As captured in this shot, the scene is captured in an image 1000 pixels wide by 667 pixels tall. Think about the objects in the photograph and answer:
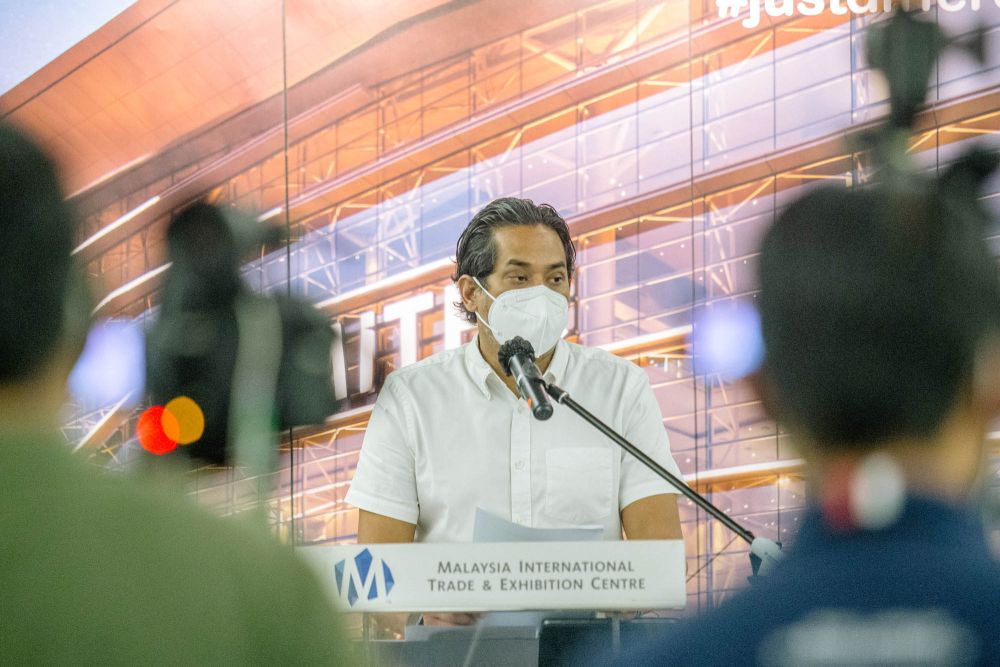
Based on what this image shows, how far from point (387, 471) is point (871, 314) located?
5.26 ft

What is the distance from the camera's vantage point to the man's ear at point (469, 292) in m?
2.49

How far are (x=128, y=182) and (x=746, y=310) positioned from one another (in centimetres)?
338

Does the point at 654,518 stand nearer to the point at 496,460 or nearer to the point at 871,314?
the point at 496,460

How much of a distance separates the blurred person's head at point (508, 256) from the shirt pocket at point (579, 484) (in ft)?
1.03

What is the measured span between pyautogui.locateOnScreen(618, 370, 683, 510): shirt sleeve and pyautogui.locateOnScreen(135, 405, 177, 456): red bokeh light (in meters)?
1.00

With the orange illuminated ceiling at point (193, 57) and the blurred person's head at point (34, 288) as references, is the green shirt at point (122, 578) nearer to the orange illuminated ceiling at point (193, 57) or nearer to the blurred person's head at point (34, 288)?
the blurred person's head at point (34, 288)

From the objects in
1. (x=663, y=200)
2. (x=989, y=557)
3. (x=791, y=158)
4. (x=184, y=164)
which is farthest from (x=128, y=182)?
(x=989, y=557)

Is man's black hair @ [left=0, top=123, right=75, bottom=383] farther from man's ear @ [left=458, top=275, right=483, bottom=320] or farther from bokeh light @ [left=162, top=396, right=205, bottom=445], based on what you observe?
man's ear @ [left=458, top=275, right=483, bottom=320]

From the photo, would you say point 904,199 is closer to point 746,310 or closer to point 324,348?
point 746,310

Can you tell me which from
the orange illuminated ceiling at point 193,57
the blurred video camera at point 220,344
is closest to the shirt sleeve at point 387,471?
the blurred video camera at point 220,344

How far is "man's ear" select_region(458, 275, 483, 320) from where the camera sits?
8.18 ft

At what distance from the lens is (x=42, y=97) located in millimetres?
3855

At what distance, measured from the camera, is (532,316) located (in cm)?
231

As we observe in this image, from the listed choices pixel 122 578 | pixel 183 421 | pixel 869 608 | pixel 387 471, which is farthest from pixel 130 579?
pixel 387 471
